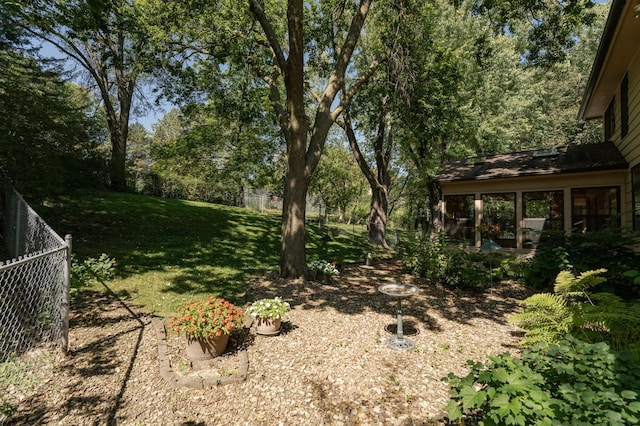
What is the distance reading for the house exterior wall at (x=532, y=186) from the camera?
30.1ft

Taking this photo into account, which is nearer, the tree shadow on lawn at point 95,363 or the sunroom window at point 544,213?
the tree shadow on lawn at point 95,363

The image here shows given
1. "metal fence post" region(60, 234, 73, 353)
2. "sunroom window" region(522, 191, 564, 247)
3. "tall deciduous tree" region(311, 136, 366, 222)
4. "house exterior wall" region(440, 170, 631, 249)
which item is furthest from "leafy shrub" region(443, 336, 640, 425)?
"tall deciduous tree" region(311, 136, 366, 222)

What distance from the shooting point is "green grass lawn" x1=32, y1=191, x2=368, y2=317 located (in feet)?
21.0

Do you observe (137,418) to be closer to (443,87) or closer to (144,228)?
(144,228)

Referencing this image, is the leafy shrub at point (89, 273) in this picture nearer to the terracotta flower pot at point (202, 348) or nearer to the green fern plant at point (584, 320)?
the terracotta flower pot at point (202, 348)

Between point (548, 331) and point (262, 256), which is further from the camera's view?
point (262, 256)

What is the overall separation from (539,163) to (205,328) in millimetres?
12412

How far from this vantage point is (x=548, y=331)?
3.88m

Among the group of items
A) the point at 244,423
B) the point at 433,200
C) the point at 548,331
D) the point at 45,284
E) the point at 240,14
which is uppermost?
the point at 240,14

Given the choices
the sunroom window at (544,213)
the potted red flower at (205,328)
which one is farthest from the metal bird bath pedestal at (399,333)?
the sunroom window at (544,213)

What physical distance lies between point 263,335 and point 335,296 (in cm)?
242

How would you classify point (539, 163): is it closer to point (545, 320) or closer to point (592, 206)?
point (592, 206)

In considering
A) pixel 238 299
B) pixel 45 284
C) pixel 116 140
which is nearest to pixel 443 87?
pixel 238 299

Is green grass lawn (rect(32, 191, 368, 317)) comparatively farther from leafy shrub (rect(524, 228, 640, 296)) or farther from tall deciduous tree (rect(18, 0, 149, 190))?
leafy shrub (rect(524, 228, 640, 296))
